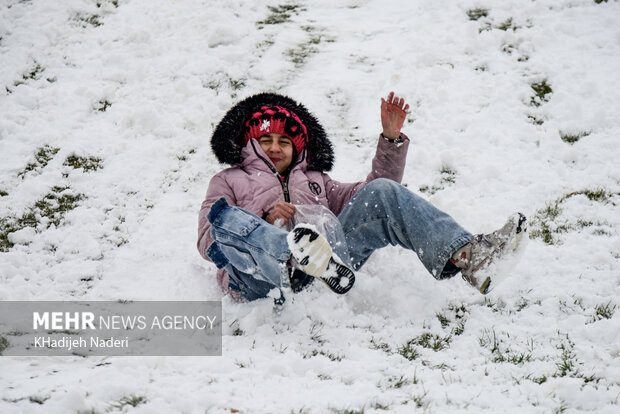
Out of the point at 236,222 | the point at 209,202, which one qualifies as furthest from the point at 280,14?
the point at 236,222

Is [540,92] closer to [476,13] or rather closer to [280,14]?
[476,13]

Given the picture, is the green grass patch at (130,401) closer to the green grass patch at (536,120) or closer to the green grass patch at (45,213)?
the green grass patch at (45,213)

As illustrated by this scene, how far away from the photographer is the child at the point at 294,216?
3322mm

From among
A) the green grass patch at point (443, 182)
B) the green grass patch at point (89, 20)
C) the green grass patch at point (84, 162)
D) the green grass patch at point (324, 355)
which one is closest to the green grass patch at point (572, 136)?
the green grass patch at point (443, 182)

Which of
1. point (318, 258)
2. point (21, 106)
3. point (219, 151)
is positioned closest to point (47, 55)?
point (21, 106)

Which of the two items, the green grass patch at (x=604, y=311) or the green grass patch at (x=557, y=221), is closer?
the green grass patch at (x=604, y=311)

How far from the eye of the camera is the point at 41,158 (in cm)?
618

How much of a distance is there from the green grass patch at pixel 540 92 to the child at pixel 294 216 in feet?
10.8

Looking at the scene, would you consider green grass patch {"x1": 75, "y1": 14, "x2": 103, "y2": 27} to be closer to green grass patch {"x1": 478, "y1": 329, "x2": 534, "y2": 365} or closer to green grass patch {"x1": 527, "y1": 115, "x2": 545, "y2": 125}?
green grass patch {"x1": 527, "y1": 115, "x2": 545, "y2": 125}

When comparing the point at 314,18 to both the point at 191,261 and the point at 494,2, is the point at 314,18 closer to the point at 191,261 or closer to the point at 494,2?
the point at 494,2

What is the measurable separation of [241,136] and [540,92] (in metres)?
4.57

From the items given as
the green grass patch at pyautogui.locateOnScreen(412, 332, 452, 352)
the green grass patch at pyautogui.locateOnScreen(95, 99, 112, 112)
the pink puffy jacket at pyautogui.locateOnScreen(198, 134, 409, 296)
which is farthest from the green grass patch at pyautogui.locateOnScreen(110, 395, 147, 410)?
the green grass patch at pyautogui.locateOnScreen(95, 99, 112, 112)

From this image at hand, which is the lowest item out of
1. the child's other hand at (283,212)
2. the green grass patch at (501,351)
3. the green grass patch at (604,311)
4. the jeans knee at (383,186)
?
the green grass patch at (501,351)

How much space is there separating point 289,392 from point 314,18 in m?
8.97
